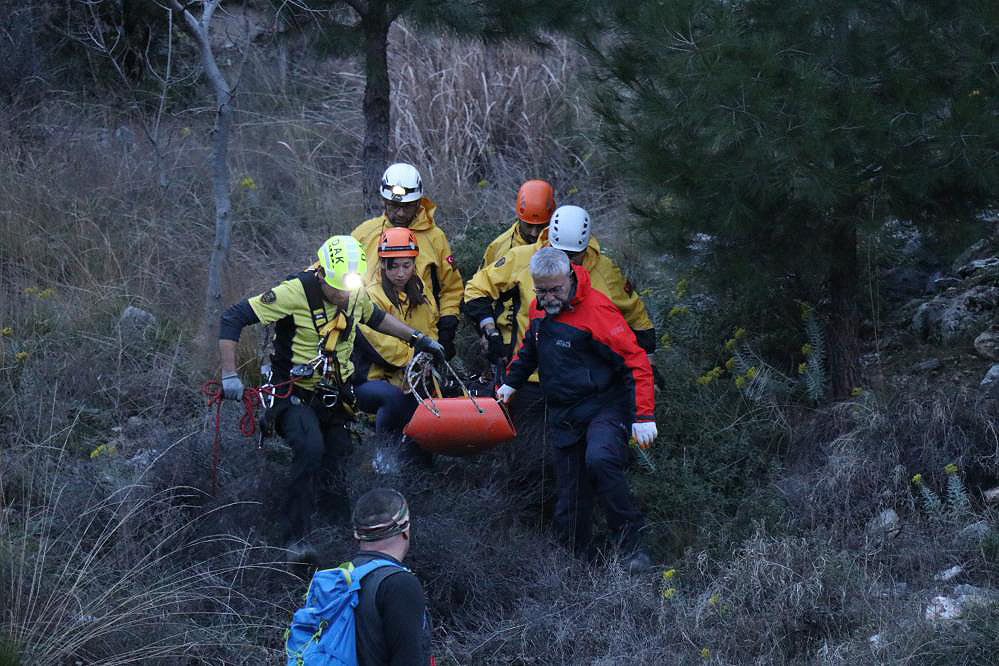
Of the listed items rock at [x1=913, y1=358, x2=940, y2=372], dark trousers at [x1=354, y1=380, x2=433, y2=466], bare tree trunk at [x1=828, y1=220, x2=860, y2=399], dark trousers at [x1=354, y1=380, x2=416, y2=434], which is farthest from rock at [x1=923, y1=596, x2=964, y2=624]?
dark trousers at [x1=354, y1=380, x2=416, y2=434]

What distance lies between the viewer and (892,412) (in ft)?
21.2

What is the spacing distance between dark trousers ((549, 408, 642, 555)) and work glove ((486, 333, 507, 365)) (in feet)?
2.36

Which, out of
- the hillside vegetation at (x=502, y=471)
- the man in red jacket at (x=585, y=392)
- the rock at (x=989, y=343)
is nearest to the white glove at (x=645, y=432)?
the man in red jacket at (x=585, y=392)

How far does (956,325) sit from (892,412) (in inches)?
43.5

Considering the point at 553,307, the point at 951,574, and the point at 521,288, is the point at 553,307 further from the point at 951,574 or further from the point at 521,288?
the point at 951,574

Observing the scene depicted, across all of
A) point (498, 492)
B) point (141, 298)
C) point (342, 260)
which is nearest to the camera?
point (342, 260)

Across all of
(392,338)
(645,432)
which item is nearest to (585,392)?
(645,432)

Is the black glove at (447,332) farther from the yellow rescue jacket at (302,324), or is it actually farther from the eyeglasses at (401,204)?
the yellow rescue jacket at (302,324)

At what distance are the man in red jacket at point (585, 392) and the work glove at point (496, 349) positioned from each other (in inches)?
18.9

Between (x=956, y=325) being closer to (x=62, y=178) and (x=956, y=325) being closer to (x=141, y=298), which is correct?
(x=141, y=298)

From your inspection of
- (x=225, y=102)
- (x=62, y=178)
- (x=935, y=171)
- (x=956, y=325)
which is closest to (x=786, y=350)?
(x=956, y=325)

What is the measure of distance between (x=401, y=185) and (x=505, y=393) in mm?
1615

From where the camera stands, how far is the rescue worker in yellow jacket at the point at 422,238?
7180 mm

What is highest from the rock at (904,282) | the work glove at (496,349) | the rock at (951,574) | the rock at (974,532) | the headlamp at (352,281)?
the rock at (904,282)
